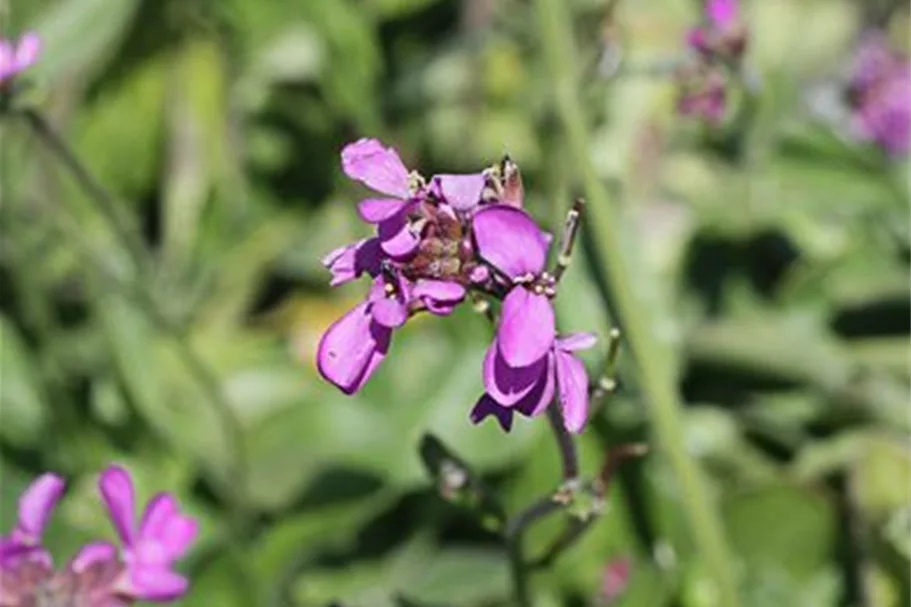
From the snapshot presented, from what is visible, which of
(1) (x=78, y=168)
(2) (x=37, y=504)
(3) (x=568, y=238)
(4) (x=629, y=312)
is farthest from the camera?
(1) (x=78, y=168)

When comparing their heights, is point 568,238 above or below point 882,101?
above

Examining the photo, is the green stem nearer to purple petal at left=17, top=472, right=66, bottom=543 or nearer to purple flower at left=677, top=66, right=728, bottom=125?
purple flower at left=677, top=66, right=728, bottom=125

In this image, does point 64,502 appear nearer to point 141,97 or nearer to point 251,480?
point 251,480

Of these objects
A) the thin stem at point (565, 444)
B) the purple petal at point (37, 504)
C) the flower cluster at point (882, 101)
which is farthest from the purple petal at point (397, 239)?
the flower cluster at point (882, 101)

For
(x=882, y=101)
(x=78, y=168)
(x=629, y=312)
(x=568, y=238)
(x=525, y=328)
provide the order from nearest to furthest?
(x=525, y=328) → (x=568, y=238) → (x=629, y=312) → (x=78, y=168) → (x=882, y=101)

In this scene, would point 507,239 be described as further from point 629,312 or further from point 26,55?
point 26,55

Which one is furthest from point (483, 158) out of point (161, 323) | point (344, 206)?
point (161, 323)

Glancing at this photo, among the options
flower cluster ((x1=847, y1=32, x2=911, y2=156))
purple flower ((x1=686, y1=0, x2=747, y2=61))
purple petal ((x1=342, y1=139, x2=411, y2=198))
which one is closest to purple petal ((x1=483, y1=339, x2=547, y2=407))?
purple petal ((x1=342, y1=139, x2=411, y2=198))

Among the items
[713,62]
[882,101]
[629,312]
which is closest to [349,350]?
[629,312]
